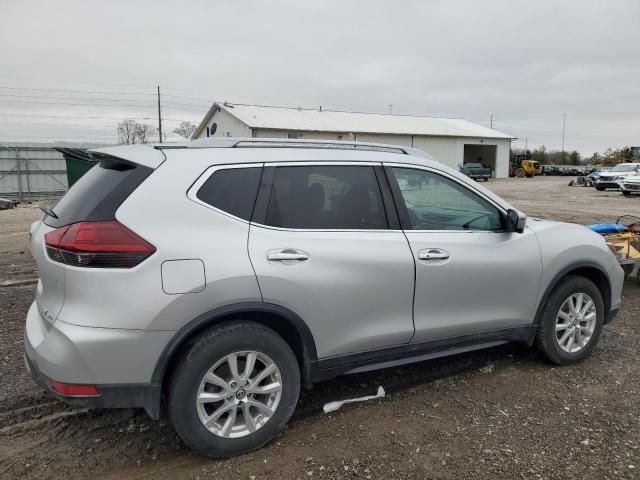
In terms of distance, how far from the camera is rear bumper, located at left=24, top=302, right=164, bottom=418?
8.53 feet

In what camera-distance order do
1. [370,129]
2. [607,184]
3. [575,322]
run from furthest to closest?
[370,129] → [607,184] → [575,322]

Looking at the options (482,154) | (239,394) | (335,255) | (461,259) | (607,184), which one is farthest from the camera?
(482,154)

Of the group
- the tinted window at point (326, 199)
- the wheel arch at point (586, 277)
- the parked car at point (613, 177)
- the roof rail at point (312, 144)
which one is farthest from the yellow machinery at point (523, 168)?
the tinted window at point (326, 199)

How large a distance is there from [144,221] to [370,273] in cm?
137

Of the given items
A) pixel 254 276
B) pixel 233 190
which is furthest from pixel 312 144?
pixel 254 276

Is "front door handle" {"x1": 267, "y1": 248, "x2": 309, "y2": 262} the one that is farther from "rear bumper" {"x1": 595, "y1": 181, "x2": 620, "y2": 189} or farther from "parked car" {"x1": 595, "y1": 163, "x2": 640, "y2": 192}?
"rear bumper" {"x1": 595, "y1": 181, "x2": 620, "y2": 189}

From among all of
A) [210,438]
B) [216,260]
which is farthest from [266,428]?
[216,260]

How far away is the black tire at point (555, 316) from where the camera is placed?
13.6ft

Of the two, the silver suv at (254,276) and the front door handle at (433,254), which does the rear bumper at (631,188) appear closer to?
the silver suv at (254,276)

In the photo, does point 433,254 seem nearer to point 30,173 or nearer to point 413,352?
point 413,352

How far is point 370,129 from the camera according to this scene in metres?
42.5

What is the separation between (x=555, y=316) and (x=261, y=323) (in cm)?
250

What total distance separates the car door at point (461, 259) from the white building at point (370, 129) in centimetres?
3003

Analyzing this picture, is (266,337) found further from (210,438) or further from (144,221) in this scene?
(144,221)
